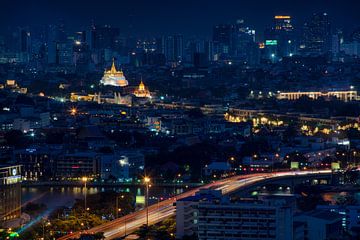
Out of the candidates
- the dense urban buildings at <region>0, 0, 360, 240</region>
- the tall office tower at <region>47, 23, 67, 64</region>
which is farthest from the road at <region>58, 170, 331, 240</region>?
the tall office tower at <region>47, 23, 67, 64</region>

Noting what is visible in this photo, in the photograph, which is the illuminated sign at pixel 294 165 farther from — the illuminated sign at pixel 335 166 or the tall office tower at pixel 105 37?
the tall office tower at pixel 105 37

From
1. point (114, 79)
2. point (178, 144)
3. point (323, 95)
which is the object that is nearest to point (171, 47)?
point (114, 79)

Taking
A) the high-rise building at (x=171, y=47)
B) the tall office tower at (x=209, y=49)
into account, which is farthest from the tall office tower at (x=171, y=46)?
the tall office tower at (x=209, y=49)

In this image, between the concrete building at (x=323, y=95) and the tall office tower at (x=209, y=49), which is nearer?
the concrete building at (x=323, y=95)

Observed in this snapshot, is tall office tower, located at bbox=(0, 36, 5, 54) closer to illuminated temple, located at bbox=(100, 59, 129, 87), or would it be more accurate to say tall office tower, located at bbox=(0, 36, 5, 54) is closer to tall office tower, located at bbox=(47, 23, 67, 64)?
tall office tower, located at bbox=(47, 23, 67, 64)

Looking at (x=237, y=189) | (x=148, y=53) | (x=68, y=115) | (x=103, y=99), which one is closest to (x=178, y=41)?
(x=148, y=53)

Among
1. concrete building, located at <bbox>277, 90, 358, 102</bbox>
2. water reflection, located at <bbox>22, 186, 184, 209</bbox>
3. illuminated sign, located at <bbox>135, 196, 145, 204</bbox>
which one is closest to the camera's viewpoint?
illuminated sign, located at <bbox>135, 196, 145, 204</bbox>
